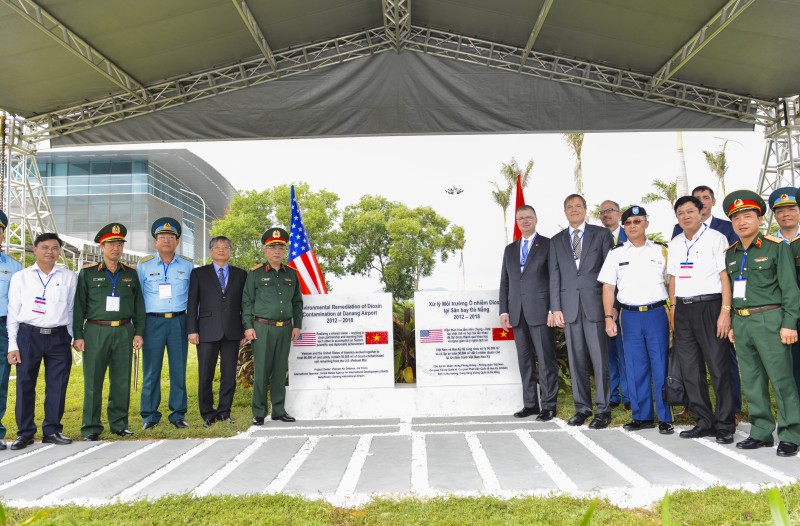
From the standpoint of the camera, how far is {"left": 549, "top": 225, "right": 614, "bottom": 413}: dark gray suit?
427cm

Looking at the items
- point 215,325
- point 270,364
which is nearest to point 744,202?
point 270,364

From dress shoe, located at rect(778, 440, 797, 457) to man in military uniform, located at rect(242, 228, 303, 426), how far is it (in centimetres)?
356

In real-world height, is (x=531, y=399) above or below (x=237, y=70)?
below

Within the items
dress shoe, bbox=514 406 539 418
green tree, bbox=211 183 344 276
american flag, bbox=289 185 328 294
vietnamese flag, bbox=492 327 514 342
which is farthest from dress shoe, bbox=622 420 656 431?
green tree, bbox=211 183 344 276

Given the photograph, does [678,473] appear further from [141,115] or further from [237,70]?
[141,115]

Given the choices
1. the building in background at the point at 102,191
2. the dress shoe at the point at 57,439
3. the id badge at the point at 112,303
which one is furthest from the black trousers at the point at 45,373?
the building in background at the point at 102,191

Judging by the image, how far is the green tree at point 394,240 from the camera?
30016mm

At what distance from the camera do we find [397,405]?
5.01 metres

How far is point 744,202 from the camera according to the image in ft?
11.6

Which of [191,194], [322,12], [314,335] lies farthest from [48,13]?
[191,194]

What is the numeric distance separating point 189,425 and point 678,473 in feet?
11.8

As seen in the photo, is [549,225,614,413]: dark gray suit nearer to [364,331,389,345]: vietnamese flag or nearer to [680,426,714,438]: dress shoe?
[680,426,714,438]: dress shoe

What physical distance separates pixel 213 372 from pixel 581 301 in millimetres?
3069

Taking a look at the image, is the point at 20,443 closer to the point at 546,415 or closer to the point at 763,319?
the point at 546,415
